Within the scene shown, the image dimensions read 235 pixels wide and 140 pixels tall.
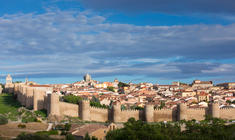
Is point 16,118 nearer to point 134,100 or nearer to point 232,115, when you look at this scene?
point 232,115

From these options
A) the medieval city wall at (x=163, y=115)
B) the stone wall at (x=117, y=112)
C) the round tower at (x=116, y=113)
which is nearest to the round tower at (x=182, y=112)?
the stone wall at (x=117, y=112)

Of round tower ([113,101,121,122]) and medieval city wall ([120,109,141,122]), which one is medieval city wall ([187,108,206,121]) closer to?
medieval city wall ([120,109,141,122])

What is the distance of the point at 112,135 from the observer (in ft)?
101

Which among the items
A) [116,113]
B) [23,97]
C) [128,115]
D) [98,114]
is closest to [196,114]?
[128,115]

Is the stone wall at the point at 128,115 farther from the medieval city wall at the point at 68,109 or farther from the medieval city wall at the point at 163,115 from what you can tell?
the medieval city wall at the point at 68,109

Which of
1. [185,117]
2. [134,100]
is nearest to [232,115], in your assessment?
[185,117]

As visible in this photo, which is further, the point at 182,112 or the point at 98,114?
the point at 98,114

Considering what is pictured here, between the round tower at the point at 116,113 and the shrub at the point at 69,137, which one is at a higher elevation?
the round tower at the point at 116,113

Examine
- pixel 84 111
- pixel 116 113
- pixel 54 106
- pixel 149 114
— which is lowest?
pixel 149 114

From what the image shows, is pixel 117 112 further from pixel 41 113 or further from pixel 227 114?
pixel 227 114

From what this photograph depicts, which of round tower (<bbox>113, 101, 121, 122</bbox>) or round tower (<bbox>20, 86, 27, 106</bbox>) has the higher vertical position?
round tower (<bbox>20, 86, 27, 106</bbox>)

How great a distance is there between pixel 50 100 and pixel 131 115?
8.44 m

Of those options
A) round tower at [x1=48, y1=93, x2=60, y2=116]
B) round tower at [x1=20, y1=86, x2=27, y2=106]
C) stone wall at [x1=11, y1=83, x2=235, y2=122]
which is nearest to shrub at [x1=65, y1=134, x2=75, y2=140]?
round tower at [x1=48, y1=93, x2=60, y2=116]

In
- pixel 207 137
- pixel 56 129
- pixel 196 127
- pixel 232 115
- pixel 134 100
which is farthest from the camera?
pixel 134 100
